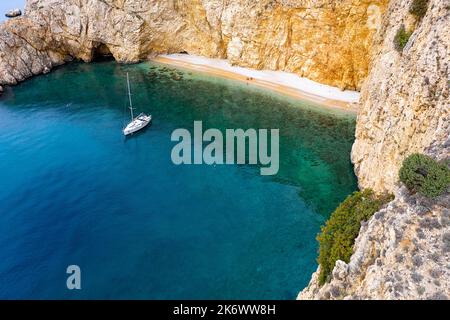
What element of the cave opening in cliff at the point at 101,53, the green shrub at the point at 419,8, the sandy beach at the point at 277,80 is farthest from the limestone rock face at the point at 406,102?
the cave opening in cliff at the point at 101,53

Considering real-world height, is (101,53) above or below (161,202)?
above

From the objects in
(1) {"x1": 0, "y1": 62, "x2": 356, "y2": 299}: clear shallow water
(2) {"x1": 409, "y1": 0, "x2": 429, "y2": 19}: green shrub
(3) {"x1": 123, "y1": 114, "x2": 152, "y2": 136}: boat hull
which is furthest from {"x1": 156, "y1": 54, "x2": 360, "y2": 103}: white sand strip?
(2) {"x1": 409, "y1": 0, "x2": 429, "y2": 19}: green shrub

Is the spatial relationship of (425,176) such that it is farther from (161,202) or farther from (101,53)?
(101,53)

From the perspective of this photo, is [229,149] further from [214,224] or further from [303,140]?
[214,224]

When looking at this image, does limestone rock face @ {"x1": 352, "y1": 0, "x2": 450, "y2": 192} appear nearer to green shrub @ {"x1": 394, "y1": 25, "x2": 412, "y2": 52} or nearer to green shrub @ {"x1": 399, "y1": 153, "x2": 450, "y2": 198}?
green shrub @ {"x1": 394, "y1": 25, "x2": 412, "y2": 52}

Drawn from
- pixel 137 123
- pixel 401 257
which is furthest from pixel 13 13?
pixel 401 257

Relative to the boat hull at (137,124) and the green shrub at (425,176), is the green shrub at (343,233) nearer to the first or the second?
the green shrub at (425,176)
